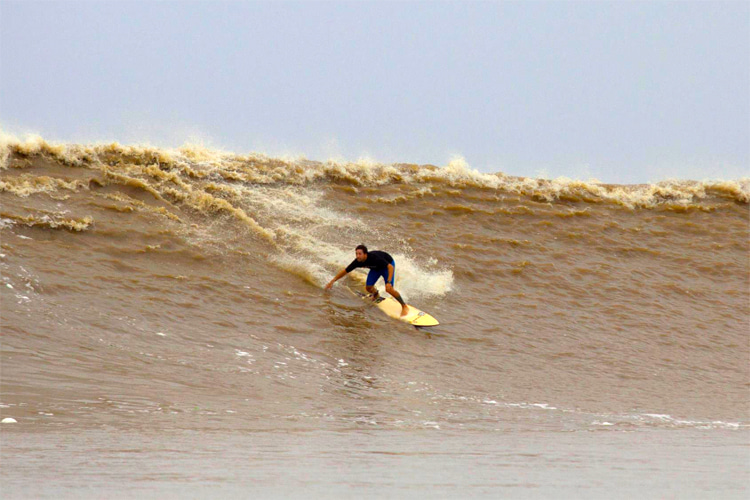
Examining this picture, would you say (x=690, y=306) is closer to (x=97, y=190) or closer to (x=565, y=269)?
(x=565, y=269)

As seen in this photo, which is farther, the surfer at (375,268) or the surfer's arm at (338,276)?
the surfer's arm at (338,276)

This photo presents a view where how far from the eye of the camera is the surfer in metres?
11.7

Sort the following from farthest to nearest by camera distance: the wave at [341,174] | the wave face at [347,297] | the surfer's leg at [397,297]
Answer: the wave at [341,174] < the surfer's leg at [397,297] < the wave face at [347,297]

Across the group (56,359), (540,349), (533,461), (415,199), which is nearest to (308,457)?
(533,461)

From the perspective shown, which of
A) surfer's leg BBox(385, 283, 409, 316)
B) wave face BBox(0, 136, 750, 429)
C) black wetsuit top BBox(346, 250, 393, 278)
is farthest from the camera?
black wetsuit top BBox(346, 250, 393, 278)

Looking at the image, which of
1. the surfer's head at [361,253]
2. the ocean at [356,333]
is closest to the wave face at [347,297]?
the ocean at [356,333]

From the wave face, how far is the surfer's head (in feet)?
2.59

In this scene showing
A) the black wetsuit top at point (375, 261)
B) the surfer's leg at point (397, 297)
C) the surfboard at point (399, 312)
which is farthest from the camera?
the black wetsuit top at point (375, 261)

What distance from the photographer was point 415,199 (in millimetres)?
17094

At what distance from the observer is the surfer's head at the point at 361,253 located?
1160 centimetres

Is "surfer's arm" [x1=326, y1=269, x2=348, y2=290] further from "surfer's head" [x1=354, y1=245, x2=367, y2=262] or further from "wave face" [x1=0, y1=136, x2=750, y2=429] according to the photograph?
"surfer's head" [x1=354, y1=245, x2=367, y2=262]

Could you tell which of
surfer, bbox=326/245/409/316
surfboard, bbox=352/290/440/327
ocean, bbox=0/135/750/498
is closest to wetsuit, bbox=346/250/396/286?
surfer, bbox=326/245/409/316

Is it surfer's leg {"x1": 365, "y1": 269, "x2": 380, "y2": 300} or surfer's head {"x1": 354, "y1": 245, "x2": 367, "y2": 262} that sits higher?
surfer's head {"x1": 354, "y1": 245, "x2": 367, "y2": 262}

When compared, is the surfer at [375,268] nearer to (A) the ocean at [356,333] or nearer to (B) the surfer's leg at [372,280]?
(B) the surfer's leg at [372,280]
